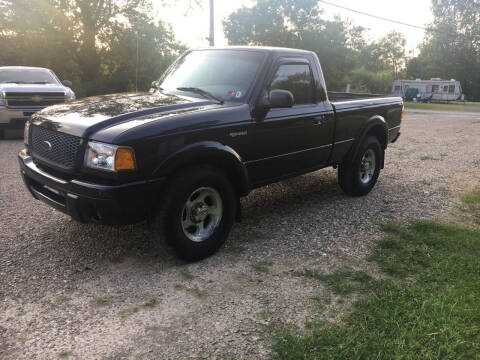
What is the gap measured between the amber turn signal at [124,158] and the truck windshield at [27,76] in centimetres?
900

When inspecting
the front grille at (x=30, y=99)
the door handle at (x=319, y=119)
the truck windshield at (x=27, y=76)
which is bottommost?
the door handle at (x=319, y=119)

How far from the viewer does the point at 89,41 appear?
2341cm

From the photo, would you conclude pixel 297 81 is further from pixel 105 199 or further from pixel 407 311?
pixel 407 311

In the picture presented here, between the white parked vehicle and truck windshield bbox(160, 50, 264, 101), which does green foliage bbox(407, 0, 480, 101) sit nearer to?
the white parked vehicle

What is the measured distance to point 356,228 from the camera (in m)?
4.70

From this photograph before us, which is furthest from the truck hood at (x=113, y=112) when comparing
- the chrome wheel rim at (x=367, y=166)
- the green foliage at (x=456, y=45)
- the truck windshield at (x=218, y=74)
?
the green foliage at (x=456, y=45)

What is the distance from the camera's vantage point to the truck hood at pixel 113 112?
330 cm

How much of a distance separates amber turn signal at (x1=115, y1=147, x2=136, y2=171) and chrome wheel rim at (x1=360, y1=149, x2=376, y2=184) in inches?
149

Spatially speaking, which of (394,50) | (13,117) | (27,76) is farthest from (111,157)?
(394,50)

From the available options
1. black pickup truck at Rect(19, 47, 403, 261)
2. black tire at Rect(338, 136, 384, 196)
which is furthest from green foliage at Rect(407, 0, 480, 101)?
black pickup truck at Rect(19, 47, 403, 261)

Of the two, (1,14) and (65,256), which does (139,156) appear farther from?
(1,14)

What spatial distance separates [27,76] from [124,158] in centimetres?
939

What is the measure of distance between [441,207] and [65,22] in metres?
22.2

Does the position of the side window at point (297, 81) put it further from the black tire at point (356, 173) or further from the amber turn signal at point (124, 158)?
the amber turn signal at point (124, 158)
